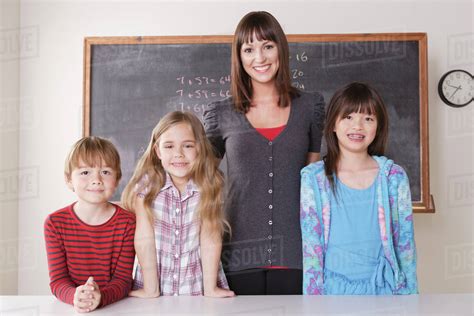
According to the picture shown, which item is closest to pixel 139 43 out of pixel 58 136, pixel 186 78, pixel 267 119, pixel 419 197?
pixel 186 78

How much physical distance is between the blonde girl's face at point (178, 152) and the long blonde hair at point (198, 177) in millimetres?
14

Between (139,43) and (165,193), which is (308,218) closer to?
(165,193)

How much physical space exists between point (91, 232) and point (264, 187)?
0.55m

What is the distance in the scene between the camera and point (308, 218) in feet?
5.16

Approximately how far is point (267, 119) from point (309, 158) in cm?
20

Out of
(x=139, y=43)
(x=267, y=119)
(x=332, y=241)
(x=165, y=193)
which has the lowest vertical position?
(x=332, y=241)

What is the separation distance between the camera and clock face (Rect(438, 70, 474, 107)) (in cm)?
310

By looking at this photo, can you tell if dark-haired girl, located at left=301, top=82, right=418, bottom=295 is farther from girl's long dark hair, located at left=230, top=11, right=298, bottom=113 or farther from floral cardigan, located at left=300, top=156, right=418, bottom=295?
girl's long dark hair, located at left=230, top=11, right=298, bottom=113

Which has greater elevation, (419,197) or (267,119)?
(267,119)

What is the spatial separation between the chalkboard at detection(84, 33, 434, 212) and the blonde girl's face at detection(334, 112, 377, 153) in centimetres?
146

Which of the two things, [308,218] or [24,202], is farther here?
[24,202]

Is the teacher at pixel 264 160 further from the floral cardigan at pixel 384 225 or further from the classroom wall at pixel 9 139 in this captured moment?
the classroom wall at pixel 9 139

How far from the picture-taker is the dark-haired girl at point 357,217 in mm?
1521

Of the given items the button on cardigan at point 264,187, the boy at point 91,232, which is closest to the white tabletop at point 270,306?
the boy at point 91,232
